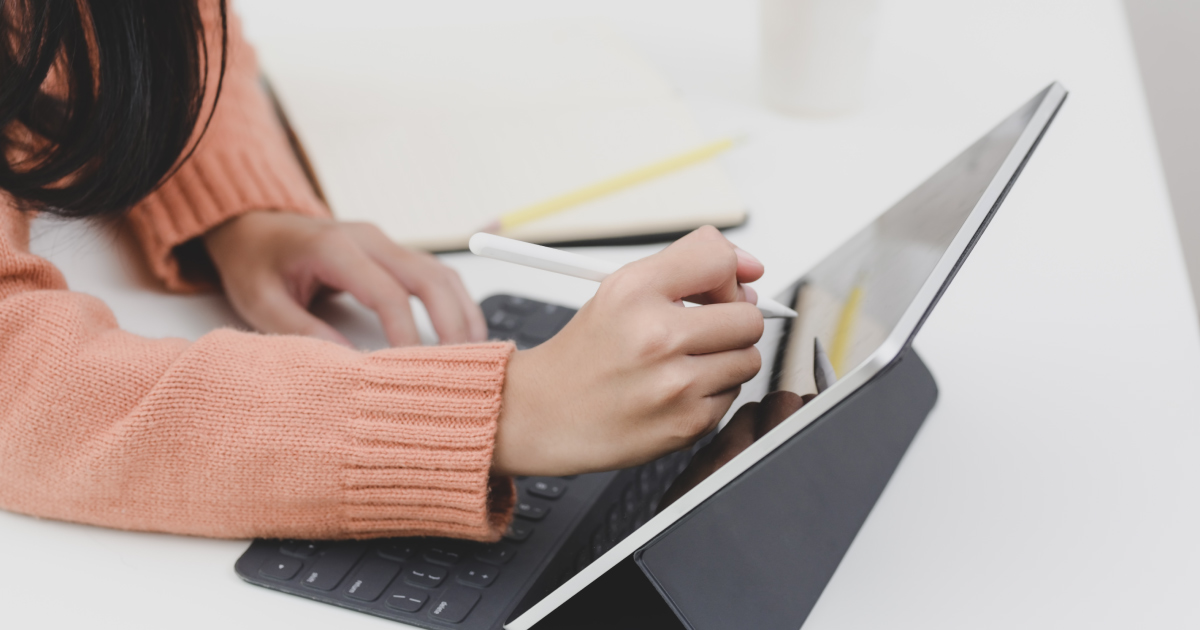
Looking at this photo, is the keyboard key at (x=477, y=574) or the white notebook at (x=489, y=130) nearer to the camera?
the keyboard key at (x=477, y=574)

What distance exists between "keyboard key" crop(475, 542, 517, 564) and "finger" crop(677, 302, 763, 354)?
0.11 meters

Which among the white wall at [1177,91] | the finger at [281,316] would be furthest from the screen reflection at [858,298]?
the white wall at [1177,91]

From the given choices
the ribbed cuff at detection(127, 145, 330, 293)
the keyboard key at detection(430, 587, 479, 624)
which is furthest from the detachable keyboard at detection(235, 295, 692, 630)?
the ribbed cuff at detection(127, 145, 330, 293)

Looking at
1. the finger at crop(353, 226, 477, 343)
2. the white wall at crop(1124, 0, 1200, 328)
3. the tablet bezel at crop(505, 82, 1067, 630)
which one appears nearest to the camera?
the tablet bezel at crop(505, 82, 1067, 630)

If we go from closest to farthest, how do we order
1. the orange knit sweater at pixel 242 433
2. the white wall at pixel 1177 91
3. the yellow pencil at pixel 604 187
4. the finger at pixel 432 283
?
the orange knit sweater at pixel 242 433
the finger at pixel 432 283
the yellow pencil at pixel 604 187
the white wall at pixel 1177 91

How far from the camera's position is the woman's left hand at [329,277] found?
50 cm

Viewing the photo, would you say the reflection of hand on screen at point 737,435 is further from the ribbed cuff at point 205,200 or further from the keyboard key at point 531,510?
the ribbed cuff at point 205,200

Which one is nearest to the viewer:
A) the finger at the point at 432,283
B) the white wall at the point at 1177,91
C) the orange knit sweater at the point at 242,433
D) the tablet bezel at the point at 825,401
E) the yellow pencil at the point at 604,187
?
the tablet bezel at the point at 825,401

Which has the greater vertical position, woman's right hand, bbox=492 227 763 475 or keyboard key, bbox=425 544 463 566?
woman's right hand, bbox=492 227 763 475

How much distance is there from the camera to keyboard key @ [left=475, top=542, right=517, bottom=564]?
0.37 meters

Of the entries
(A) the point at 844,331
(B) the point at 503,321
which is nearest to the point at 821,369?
(A) the point at 844,331

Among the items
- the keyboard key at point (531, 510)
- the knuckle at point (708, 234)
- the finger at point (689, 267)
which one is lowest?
the keyboard key at point (531, 510)

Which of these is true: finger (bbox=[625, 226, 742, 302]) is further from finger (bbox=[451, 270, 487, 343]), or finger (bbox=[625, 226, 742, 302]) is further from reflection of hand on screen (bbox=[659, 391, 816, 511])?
finger (bbox=[451, 270, 487, 343])

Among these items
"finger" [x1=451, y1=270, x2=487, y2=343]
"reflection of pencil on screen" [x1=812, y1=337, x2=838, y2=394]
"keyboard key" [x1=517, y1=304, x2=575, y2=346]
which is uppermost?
"reflection of pencil on screen" [x1=812, y1=337, x2=838, y2=394]
